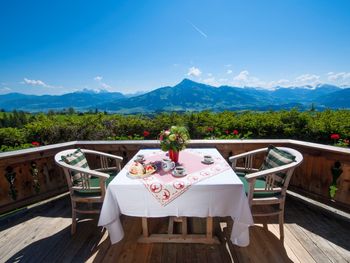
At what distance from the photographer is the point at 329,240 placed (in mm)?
1745

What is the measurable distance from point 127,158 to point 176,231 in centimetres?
144

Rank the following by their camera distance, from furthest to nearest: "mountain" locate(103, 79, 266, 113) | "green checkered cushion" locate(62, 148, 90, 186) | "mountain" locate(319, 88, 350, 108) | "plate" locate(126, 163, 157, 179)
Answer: "mountain" locate(103, 79, 266, 113) → "mountain" locate(319, 88, 350, 108) → "green checkered cushion" locate(62, 148, 90, 186) → "plate" locate(126, 163, 157, 179)

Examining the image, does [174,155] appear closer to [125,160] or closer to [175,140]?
[175,140]

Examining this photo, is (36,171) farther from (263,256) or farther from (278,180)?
(278,180)

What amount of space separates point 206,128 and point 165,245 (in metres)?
2.49

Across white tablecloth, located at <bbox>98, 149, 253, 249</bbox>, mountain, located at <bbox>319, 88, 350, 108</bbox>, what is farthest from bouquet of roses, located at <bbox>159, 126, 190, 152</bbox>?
mountain, located at <bbox>319, 88, 350, 108</bbox>

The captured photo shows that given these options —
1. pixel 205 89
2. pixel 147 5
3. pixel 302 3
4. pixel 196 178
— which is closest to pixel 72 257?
pixel 196 178

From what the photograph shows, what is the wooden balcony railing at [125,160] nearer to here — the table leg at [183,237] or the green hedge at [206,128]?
the green hedge at [206,128]

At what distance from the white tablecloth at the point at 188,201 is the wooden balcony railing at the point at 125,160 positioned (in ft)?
4.38

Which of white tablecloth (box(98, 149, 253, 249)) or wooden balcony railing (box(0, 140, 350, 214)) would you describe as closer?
white tablecloth (box(98, 149, 253, 249))

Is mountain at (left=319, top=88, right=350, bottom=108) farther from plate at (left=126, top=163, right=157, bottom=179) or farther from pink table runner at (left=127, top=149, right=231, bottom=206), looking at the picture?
plate at (left=126, top=163, right=157, bottom=179)

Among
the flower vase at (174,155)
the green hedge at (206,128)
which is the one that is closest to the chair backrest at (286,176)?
the flower vase at (174,155)

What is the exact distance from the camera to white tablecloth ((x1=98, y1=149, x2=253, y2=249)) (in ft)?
4.51

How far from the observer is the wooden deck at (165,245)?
1561 mm
